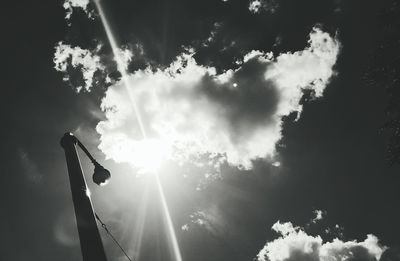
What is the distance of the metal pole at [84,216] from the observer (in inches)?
116

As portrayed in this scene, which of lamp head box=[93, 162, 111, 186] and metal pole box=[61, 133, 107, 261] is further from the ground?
lamp head box=[93, 162, 111, 186]

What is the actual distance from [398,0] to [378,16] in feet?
2.17

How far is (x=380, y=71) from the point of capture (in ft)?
31.1

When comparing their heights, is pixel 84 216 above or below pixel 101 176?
below

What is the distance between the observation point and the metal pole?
9.65 ft

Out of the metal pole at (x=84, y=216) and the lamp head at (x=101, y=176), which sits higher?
the lamp head at (x=101, y=176)

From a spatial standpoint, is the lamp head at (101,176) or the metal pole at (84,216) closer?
the metal pole at (84,216)

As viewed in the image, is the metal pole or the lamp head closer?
the metal pole

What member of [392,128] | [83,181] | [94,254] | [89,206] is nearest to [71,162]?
[83,181]

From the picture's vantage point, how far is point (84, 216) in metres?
3.19

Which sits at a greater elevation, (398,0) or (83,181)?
(398,0)

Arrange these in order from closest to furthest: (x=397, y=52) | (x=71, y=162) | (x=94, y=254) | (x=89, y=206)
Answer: (x=94, y=254), (x=89, y=206), (x=71, y=162), (x=397, y=52)

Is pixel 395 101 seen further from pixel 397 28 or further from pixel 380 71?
pixel 397 28

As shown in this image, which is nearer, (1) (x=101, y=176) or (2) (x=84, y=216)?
(2) (x=84, y=216)
